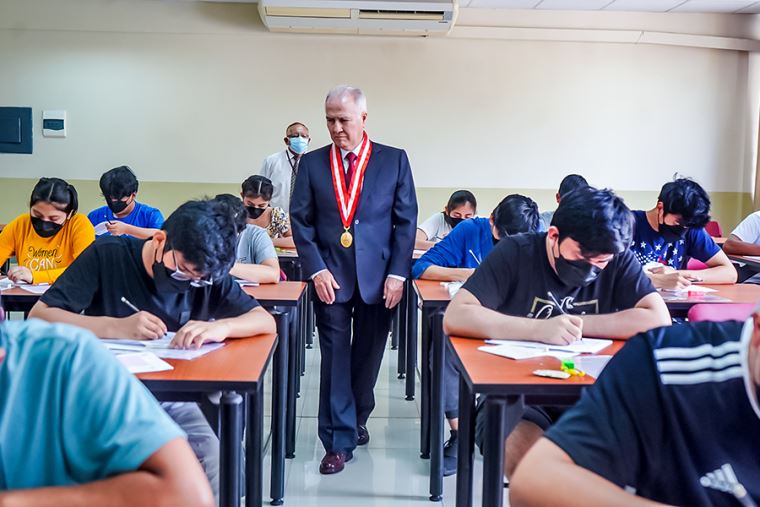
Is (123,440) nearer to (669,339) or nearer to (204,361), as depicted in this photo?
(669,339)

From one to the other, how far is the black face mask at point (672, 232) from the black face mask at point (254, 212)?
88.2 inches

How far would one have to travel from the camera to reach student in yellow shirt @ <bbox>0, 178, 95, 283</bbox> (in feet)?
11.7

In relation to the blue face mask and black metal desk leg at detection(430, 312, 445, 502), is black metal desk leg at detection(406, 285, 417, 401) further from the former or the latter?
the blue face mask

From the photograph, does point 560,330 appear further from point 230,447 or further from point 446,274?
point 446,274

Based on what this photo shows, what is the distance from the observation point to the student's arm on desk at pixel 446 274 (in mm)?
3342

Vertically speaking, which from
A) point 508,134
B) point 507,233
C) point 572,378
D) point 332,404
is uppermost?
point 508,134

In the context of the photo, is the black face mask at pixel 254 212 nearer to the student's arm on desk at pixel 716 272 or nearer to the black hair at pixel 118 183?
the black hair at pixel 118 183

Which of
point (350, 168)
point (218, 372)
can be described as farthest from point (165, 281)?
point (350, 168)

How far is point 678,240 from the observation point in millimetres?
3635

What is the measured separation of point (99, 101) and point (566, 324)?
6342 millimetres

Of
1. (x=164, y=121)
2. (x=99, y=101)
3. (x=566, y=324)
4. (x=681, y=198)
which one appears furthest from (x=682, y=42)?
(x=566, y=324)

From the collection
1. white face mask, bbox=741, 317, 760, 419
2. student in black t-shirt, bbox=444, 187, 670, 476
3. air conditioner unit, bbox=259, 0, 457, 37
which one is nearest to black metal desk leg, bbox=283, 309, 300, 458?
student in black t-shirt, bbox=444, 187, 670, 476

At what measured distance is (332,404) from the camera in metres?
3.07

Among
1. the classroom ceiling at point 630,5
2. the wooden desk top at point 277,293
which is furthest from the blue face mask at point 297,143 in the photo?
the wooden desk top at point 277,293
